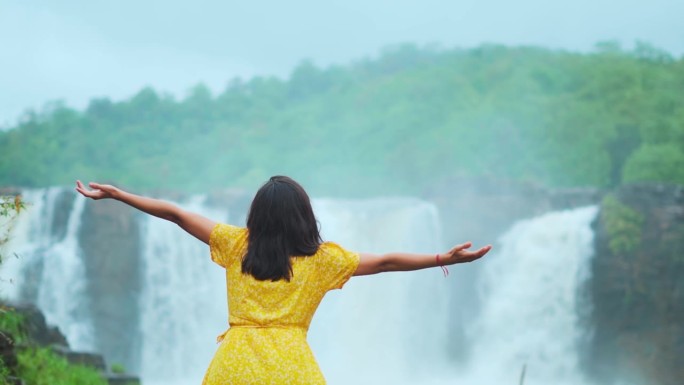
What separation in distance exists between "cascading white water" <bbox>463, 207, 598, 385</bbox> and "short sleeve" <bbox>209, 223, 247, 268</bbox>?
20.7 meters

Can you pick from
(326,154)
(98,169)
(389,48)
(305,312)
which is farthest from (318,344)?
(389,48)

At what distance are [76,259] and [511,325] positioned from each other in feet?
31.6

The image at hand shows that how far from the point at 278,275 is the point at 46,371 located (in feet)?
22.3

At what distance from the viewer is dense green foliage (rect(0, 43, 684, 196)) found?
39.3 meters

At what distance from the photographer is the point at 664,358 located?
72.8 feet

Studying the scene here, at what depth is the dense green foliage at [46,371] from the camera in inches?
352

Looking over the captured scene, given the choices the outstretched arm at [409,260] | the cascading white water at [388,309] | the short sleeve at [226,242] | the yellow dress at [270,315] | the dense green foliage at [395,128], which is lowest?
the cascading white water at [388,309]

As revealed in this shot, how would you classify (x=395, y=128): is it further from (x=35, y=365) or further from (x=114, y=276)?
(x=35, y=365)

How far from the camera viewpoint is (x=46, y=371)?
948 centimetres

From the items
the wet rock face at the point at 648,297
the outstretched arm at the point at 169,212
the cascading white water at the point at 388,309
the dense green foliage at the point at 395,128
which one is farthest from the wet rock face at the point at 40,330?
the dense green foliage at the point at 395,128

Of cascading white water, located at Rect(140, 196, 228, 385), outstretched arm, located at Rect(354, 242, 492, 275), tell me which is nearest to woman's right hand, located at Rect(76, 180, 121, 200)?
outstretched arm, located at Rect(354, 242, 492, 275)

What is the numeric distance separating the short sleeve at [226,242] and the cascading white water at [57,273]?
69.9 feet

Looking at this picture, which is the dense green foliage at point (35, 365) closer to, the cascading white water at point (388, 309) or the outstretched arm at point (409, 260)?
the outstretched arm at point (409, 260)

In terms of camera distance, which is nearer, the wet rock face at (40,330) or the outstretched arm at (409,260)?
the outstretched arm at (409,260)
